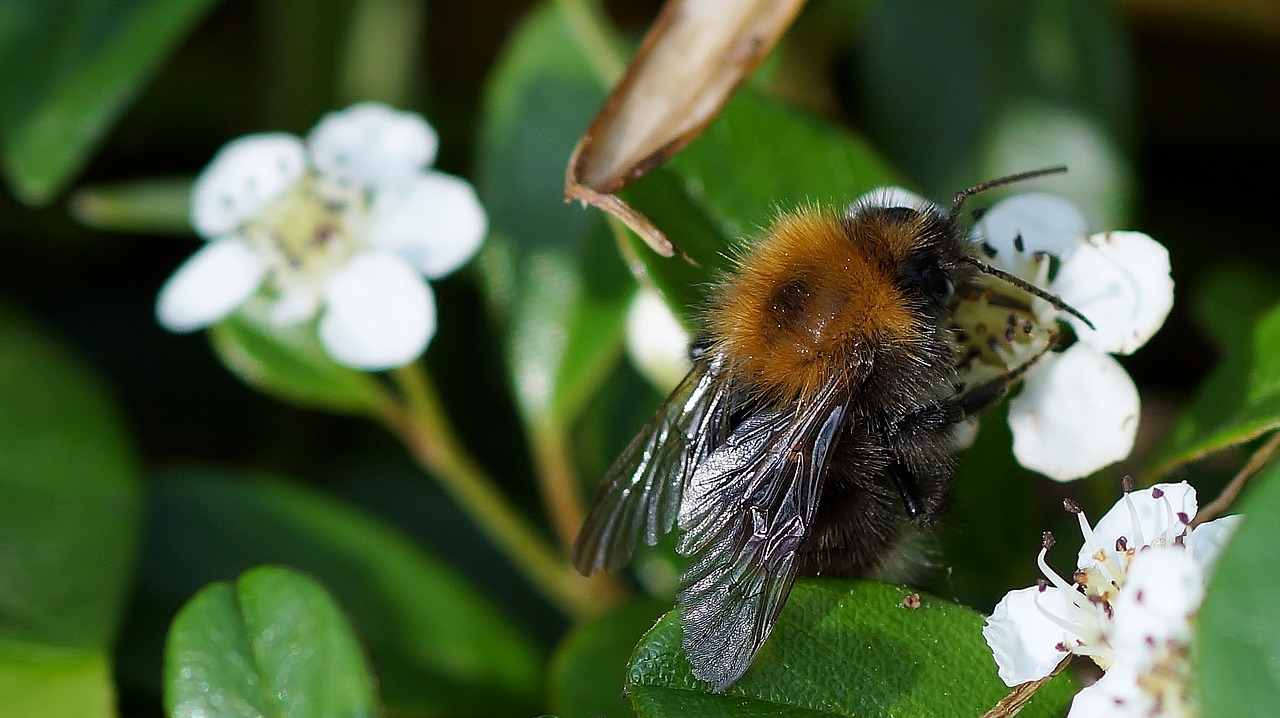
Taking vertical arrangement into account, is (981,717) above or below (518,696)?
above

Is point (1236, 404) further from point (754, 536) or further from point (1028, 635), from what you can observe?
point (754, 536)

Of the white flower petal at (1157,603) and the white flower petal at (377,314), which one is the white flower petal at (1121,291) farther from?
the white flower petal at (377,314)

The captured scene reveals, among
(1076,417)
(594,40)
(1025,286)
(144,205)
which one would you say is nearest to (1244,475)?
(1076,417)

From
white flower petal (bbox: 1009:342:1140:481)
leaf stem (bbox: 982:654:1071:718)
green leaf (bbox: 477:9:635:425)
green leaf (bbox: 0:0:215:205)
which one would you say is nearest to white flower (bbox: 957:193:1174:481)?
white flower petal (bbox: 1009:342:1140:481)

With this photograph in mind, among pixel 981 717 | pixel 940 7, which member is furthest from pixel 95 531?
pixel 940 7

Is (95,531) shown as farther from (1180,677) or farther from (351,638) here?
(1180,677)

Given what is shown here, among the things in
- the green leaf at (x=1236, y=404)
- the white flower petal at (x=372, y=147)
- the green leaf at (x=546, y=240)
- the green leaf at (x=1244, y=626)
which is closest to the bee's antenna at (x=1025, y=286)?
the green leaf at (x=1236, y=404)
